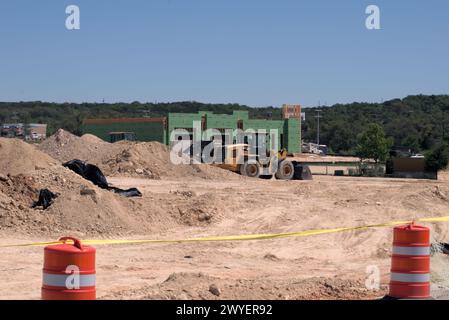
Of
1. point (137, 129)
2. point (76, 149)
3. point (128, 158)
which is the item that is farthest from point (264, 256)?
point (137, 129)

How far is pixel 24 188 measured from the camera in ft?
60.7

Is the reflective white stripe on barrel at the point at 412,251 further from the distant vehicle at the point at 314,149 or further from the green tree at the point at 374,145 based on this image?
the distant vehicle at the point at 314,149

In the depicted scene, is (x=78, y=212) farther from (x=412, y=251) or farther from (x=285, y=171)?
(x=285, y=171)

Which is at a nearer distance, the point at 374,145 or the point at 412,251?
the point at 412,251

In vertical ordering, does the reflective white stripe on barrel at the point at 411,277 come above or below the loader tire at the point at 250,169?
above

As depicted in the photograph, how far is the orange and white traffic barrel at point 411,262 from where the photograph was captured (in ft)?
33.9

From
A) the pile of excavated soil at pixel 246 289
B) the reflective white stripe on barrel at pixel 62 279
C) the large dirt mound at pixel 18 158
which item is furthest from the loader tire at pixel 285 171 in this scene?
the reflective white stripe on barrel at pixel 62 279

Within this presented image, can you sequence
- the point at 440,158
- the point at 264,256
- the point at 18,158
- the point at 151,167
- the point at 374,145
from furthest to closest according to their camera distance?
the point at 374,145, the point at 440,158, the point at 151,167, the point at 18,158, the point at 264,256

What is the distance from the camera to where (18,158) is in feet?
86.1

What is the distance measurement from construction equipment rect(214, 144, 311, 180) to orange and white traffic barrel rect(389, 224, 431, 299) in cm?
2822

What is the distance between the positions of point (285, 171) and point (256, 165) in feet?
5.14

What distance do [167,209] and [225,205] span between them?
81.7 inches
